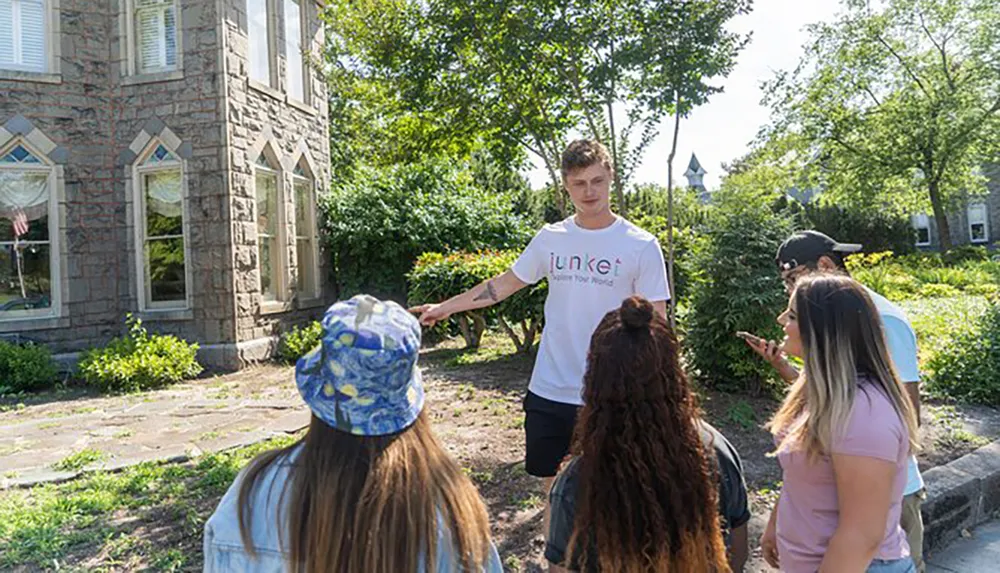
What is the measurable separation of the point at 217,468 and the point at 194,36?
6.92 metres

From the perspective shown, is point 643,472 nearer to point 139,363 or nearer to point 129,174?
point 139,363

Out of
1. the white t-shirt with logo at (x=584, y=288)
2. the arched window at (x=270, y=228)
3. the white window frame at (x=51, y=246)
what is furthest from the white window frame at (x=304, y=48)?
the white t-shirt with logo at (x=584, y=288)

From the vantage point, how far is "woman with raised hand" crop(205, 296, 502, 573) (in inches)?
46.9

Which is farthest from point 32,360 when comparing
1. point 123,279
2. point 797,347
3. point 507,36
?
point 797,347

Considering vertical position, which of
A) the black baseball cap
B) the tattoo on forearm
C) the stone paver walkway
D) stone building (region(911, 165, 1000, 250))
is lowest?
the stone paver walkway

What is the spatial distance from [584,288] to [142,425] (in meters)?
5.10

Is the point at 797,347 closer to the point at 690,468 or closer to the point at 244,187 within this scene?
the point at 690,468

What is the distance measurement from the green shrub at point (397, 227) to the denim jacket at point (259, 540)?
988cm

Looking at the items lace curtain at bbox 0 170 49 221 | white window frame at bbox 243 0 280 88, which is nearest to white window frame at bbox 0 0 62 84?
lace curtain at bbox 0 170 49 221

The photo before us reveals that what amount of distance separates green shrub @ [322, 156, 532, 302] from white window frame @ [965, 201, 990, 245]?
30.6m

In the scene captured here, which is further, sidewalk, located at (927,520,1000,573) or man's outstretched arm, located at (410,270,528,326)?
sidewalk, located at (927,520,1000,573)

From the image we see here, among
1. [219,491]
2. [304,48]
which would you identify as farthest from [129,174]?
[219,491]

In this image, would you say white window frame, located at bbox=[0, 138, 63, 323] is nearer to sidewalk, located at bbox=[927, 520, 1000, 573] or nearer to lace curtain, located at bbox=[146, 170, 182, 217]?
lace curtain, located at bbox=[146, 170, 182, 217]

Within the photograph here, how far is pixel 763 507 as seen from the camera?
378 cm
